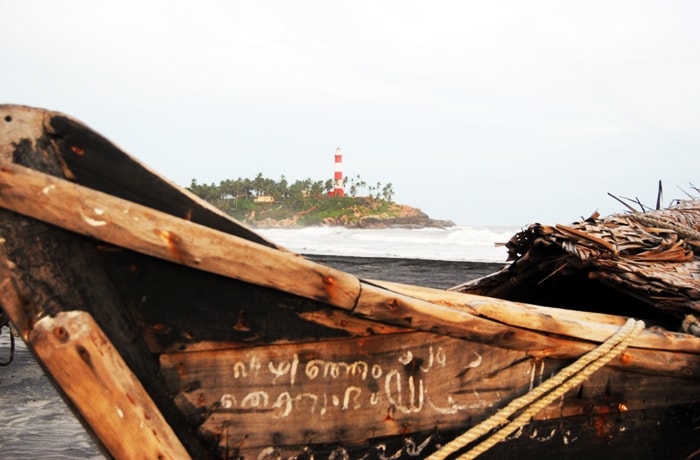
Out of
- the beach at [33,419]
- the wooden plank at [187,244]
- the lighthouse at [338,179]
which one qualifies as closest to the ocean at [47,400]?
the beach at [33,419]

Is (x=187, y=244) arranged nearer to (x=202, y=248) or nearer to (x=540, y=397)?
(x=202, y=248)

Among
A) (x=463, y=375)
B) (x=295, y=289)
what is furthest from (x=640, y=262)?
(x=295, y=289)

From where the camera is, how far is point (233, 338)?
1.60 m

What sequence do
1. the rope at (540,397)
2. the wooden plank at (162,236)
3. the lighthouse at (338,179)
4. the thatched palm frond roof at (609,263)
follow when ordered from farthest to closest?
the lighthouse at (338,179) → the thatched palm frond roof at (609,263) → the rope at (540,397) → the wooden plank at (162,236)

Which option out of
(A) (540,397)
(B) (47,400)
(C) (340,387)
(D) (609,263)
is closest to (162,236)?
(C) (340,387)

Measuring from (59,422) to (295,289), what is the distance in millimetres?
3357

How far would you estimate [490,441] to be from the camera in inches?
69.4

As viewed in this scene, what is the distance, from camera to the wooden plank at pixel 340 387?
5.30ft

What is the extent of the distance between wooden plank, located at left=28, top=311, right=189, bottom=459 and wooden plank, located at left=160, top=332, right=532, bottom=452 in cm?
17

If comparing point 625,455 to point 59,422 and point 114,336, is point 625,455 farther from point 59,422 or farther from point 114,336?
point 59,422

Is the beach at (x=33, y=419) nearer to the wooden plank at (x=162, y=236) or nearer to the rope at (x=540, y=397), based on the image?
the wooden plank at (x=162, y=236)

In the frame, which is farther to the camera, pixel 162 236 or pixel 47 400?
pixel 47 400

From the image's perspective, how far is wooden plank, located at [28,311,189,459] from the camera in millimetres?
1377

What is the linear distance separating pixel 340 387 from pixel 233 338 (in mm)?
342
